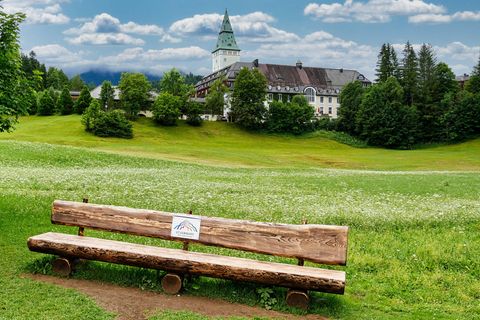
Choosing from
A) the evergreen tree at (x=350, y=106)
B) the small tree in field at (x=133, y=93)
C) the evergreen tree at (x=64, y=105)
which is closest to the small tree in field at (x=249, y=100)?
the evergreen tree at (x=350, y=106)

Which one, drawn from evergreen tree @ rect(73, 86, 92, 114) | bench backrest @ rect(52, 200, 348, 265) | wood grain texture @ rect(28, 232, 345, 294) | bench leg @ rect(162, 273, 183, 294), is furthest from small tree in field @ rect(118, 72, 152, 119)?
bench leg @ rect(162, 273, 183, 294)

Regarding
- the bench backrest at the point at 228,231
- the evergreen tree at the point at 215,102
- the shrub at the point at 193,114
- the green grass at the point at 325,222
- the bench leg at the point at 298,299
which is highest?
the evergreen tree at the point at 215,102

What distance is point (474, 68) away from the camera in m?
130

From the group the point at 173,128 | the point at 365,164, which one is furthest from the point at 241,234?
the point at 173,128

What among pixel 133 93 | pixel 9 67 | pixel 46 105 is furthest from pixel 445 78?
pixel 9 67

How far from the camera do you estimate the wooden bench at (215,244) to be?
31.0 feet

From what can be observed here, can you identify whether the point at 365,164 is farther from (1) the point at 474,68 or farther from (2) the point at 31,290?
(1) the point at 474,68

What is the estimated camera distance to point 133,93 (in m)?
106

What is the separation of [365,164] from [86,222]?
58743 mm

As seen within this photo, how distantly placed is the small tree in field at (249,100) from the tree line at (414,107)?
19525 millimetres

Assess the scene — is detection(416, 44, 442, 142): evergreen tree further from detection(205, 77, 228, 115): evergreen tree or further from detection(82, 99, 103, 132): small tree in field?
detection(82, 99, 103, 132): small tree in field

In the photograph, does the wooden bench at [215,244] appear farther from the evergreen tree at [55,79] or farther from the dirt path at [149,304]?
the evergreen tree at [55,79]

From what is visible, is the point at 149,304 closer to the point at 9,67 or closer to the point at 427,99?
the point at 9,67

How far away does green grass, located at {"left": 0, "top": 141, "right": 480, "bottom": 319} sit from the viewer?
9586 millimetres
